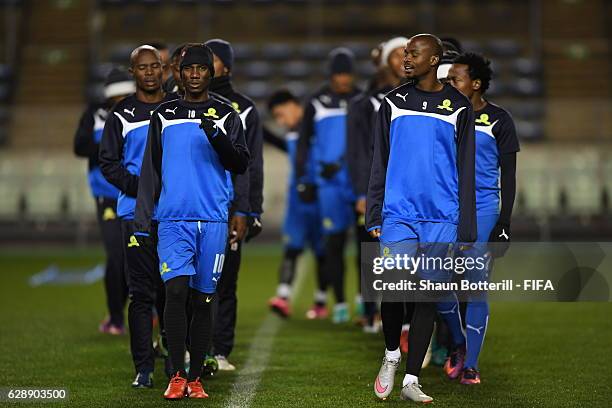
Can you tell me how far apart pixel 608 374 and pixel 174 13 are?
18581 mm

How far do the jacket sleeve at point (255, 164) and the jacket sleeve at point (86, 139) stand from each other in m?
2.11

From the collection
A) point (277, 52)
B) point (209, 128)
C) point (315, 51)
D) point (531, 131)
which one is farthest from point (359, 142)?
point (277, 52)

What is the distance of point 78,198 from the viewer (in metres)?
20.4

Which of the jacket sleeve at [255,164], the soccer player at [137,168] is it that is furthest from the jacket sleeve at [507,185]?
the soccer player at [137,168]

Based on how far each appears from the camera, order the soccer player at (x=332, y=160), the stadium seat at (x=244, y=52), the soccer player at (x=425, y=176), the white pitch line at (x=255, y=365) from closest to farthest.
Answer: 1. the soccer player at (x=425, y=176)
2. the white pitch line at (x=255, y=365)
3. the soccer player at (x=332, y=160)
4. the stadium seat at (x=244, y=52)

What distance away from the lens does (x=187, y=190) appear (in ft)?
21.0

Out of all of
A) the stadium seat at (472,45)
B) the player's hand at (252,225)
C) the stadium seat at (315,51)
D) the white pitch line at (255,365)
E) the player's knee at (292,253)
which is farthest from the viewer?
the stadium seat at (315,51)

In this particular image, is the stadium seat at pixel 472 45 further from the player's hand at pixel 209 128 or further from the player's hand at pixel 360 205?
the player's hand at pixel 209 128

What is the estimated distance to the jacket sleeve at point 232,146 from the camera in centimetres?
627

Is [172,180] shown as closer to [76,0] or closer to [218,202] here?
[218,202]

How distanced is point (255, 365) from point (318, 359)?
0.52 meters

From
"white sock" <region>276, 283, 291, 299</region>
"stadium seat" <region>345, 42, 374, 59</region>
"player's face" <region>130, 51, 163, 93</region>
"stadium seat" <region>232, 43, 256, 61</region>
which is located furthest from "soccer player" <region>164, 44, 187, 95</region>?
"stadium seat" <region>345, 42, 374, 59</region>

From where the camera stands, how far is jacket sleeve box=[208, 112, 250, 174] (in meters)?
6.27

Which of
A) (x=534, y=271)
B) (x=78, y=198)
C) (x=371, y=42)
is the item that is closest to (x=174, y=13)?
(x=371, y=42)
